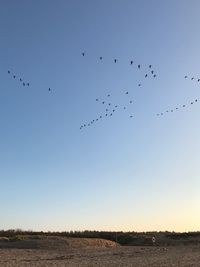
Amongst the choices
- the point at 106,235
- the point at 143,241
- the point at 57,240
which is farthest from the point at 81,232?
the point at 57,240

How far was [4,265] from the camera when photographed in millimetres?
40750

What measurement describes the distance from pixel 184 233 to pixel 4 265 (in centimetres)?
7745

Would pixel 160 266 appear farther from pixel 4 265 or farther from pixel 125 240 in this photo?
pixel 125 240

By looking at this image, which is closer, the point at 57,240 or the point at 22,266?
the point at 22,266

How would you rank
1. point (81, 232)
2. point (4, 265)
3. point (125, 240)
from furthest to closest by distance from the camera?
1. point (81, 232)
2. point (125, 240)
3. point (4, 265)

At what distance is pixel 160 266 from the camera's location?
38.4 m

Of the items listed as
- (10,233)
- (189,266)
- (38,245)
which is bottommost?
(189,266)

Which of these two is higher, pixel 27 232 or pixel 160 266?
pixel 27 232

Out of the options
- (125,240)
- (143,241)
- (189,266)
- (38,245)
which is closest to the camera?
(189,266)

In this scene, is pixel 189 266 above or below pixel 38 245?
below

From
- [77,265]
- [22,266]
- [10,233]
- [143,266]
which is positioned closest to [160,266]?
[143,266]

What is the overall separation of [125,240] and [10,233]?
2285 centimetres

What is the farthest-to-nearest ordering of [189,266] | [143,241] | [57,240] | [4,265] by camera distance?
[143,241] → [57,240] → [4,265] → [189,266]

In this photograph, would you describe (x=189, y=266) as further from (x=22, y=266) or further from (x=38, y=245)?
(x=38, y=245)
